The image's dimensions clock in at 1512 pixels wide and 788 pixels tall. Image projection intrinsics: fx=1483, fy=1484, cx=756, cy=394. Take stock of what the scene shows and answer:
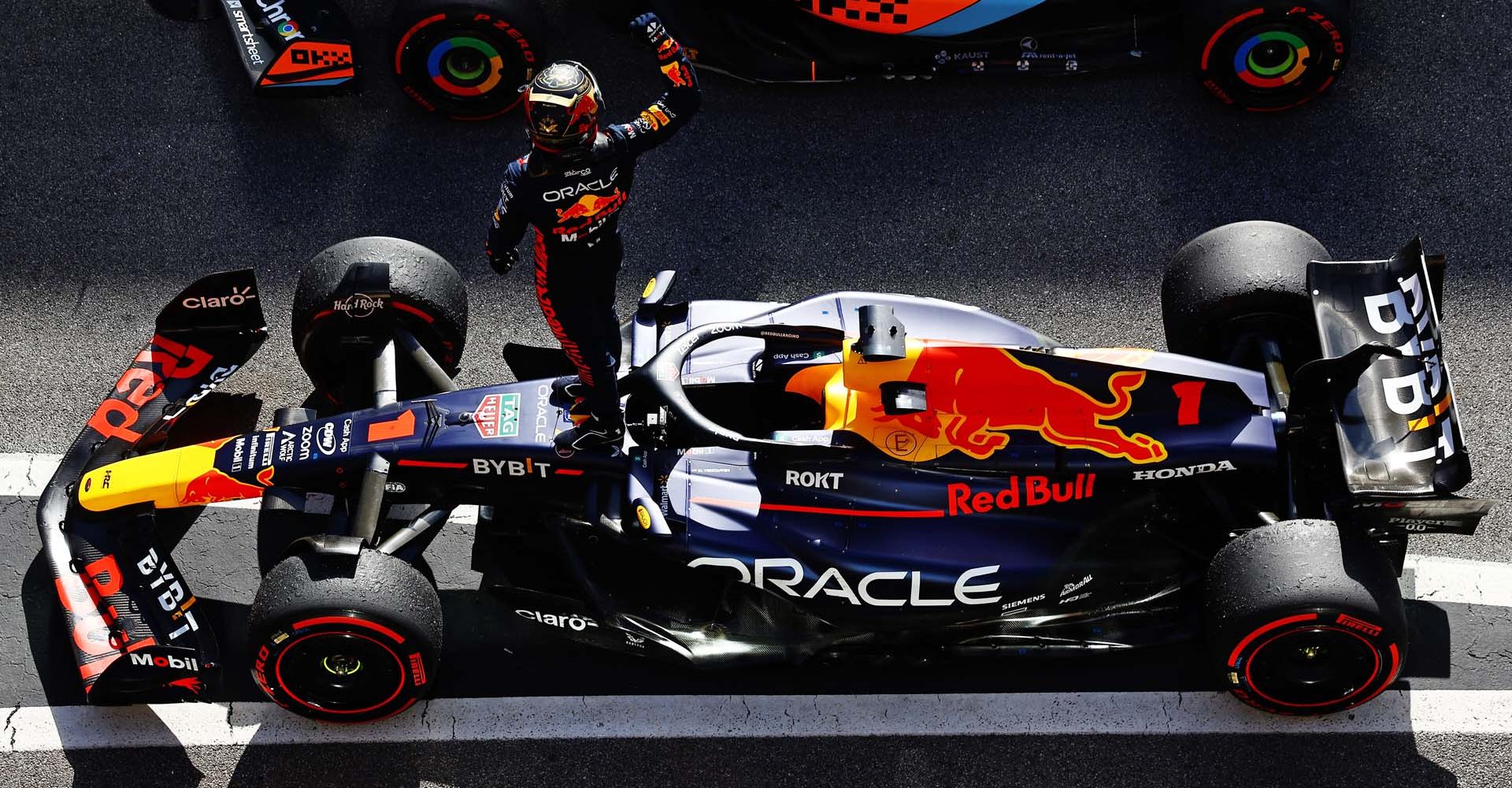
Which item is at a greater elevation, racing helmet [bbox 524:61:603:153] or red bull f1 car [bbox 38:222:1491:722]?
racing helmet [bbox 524:61:603:153]

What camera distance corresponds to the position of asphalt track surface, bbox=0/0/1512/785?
20.9 ft

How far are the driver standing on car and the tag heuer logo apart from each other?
17 cm

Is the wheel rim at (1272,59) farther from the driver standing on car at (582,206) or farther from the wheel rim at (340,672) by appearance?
the wheel rim at (340,672)

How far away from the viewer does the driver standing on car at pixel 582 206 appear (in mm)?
4734

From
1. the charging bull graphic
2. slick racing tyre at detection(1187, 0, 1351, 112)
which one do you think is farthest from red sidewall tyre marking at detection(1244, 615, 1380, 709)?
slick racing tyre at detection(1187, 0, 1351, 112)

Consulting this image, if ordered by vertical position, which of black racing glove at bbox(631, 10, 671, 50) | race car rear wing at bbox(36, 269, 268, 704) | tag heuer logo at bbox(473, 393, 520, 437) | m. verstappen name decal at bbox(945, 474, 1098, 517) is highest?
black racing glove at bbox(631, 10, 671, 50)

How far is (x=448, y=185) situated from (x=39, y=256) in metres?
1.89

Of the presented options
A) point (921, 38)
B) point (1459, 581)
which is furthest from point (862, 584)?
point (921, 38)

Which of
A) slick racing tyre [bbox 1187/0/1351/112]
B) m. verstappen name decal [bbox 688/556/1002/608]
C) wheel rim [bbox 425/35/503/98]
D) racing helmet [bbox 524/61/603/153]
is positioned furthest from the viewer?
wheel rim [bbox 425/35/503/98]

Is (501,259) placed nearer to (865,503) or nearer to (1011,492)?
(865,503)

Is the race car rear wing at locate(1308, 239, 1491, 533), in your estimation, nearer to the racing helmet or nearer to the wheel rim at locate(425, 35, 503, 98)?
the racing helmet

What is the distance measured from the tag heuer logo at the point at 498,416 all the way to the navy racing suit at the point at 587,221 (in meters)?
0.27

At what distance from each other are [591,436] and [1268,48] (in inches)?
154

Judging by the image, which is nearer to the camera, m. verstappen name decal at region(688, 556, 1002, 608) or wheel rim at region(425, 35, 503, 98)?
m. verstappen name decal at region(688, 556, 1002, 608)
